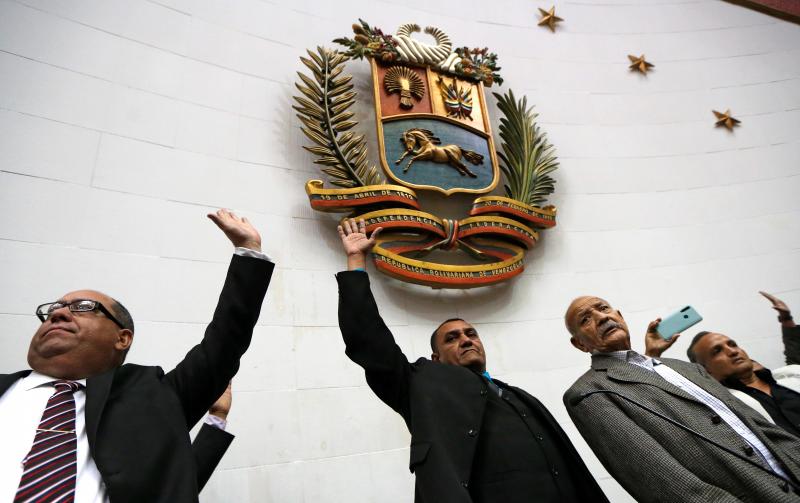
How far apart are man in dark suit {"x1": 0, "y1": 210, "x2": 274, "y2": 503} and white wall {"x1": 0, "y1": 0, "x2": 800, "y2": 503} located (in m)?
0.70

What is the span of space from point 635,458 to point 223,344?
3.19ft

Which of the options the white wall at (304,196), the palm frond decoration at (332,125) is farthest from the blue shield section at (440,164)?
the white wall at (304,196)

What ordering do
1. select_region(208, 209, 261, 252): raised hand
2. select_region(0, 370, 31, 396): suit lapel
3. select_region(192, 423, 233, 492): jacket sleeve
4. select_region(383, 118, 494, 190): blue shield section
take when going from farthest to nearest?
select_region(383, 118, 494, 190): blue shield section → select_region(192, 423, 233, 492): jacket sleeve → select_region(208, 209, 261, 252): raised hand → select_region(0, 370, 31, 396): suit lapel

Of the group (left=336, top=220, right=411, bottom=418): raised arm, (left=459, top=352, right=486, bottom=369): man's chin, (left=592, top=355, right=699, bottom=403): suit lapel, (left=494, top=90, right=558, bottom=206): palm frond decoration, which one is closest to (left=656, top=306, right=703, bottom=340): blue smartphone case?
(left=592, top=355, right=699, bottom=403): suit lapel

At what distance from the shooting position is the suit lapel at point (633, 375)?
129 centimetres

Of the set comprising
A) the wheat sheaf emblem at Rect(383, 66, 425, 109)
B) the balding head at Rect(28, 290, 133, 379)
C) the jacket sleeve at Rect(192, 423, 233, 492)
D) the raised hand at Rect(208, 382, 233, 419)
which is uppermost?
the wheat sheaf emblem at Rect(383, 66, 425, 109)

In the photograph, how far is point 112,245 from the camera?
187 cm

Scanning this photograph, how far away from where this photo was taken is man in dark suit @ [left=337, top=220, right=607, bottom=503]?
1.15m

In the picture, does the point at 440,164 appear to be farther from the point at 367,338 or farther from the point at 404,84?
the point at 367,338

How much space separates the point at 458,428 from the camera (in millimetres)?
1219

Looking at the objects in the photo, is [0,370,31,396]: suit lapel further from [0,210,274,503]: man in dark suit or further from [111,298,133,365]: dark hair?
→ [111,298,133,365]: dark hair

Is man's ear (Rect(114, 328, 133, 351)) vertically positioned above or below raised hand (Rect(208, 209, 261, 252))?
below

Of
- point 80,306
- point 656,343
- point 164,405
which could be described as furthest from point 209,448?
point 656,343

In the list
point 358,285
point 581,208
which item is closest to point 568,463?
point 358,285
